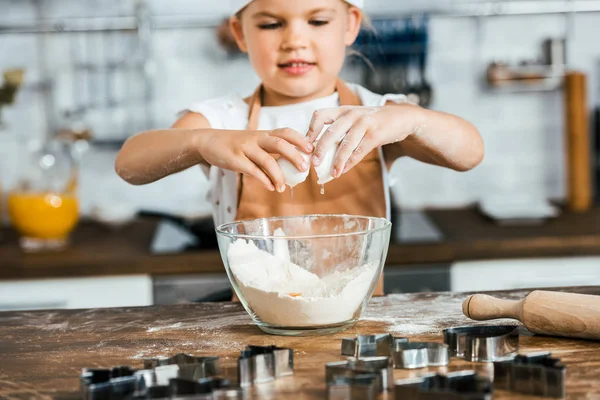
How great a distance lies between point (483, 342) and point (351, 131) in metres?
0.35

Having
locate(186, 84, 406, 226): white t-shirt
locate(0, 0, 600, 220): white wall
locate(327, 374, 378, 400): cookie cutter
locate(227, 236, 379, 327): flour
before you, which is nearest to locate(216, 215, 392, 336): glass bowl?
locate(227, 236, 379, 327): flour

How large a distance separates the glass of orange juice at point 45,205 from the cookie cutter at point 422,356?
1.65 m

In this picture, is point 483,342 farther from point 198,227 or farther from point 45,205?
point 45,205

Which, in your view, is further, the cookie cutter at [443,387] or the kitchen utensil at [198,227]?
the kitchen utensil at [198,227]

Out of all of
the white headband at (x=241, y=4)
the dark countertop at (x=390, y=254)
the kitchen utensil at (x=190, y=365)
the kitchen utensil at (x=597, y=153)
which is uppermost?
the white headband at (x=241, y=4)

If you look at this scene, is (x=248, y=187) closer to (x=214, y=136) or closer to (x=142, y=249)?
(x=214, y=136)

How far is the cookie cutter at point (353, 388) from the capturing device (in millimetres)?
706

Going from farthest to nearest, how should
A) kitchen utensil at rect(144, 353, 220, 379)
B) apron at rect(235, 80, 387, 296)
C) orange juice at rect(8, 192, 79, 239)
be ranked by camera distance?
orange juice at rect(8, 192, 79, 239) < apron at rect(235, 80, 387, 296) < kitchen utensil at rect(144, 353, 220, 379)

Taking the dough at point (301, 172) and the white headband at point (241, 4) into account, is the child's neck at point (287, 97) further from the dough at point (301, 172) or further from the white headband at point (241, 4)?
the dough at point (301, 172)

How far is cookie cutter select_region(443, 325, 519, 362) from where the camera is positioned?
0.83 m


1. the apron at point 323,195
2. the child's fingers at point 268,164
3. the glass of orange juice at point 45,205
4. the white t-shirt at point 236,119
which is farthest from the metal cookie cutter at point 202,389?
the glass of orange juice at point 45,205

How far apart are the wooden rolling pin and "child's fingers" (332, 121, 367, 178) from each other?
0.85 feet

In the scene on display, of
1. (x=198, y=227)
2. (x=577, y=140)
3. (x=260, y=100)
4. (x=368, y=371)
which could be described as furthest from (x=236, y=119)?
(x=577, y=140)

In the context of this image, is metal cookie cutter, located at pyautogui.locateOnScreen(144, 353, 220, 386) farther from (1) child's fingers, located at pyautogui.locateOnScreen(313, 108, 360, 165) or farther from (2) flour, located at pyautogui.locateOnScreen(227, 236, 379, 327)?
(1) child's fingers, located at pyautogui.locateOnScreen(313, 108, 360, 165)
